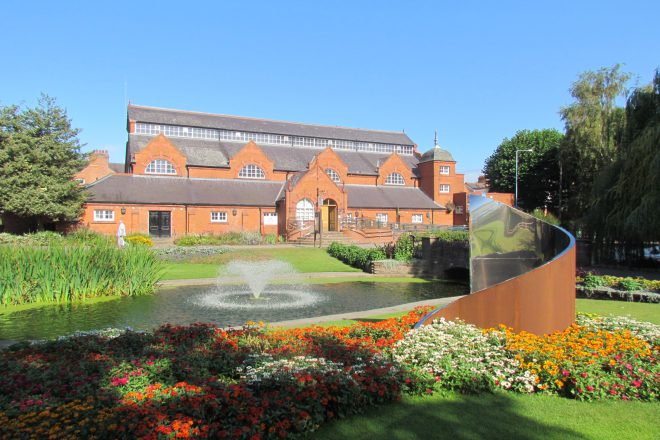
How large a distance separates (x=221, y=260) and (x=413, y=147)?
126 ft

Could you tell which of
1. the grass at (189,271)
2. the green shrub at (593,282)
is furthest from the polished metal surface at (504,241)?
the grass at (189,271)

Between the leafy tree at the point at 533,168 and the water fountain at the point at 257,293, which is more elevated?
the leafy tree at the point at 533,168

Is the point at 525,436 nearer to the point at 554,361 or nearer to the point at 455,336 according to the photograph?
the point at 554,361

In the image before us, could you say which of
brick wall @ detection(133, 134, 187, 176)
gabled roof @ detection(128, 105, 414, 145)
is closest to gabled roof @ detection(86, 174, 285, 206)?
brick wall @ detection(133, 134, 187, 176)

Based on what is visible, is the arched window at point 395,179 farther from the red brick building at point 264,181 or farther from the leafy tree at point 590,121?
the leafy tree at point 590,121

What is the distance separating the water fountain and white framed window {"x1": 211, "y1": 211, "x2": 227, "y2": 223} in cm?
1729

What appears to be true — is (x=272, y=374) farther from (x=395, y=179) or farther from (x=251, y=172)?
(x=395, y=179)

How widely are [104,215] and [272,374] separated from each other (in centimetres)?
3567

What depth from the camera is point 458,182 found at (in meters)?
51.7

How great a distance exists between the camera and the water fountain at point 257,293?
14031mm

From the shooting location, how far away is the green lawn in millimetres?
20987

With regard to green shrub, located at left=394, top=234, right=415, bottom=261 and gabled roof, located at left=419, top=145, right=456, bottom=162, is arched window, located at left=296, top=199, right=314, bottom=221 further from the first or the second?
gabled roof, located at left=419, top=145, right=456, bottom=162

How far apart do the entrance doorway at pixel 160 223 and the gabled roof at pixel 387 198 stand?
53.8 feet

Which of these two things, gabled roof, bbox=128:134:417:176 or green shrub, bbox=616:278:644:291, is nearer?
green shrub, bbox=616:278:644:291
